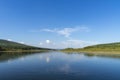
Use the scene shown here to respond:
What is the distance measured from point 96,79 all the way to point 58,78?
316 inches

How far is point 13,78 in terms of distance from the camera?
3634 cm

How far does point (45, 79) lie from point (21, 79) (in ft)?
16.2

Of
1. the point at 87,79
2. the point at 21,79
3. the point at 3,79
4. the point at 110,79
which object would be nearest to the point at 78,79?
the point at 87,79

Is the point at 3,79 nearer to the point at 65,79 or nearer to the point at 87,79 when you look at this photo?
the point at 65,79

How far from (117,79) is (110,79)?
156 centimetres

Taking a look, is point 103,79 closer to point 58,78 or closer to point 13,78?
point 58,78

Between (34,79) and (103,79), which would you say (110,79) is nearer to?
(103,79)

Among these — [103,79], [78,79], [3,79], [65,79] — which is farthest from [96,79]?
[3,79]

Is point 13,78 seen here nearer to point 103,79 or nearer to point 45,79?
point 45,79

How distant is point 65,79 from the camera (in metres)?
35.4

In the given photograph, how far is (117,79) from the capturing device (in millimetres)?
36406

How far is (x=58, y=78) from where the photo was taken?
3662 cm

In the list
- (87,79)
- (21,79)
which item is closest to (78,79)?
(87,79)

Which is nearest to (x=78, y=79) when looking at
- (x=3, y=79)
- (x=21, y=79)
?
(x=21, y=79)
